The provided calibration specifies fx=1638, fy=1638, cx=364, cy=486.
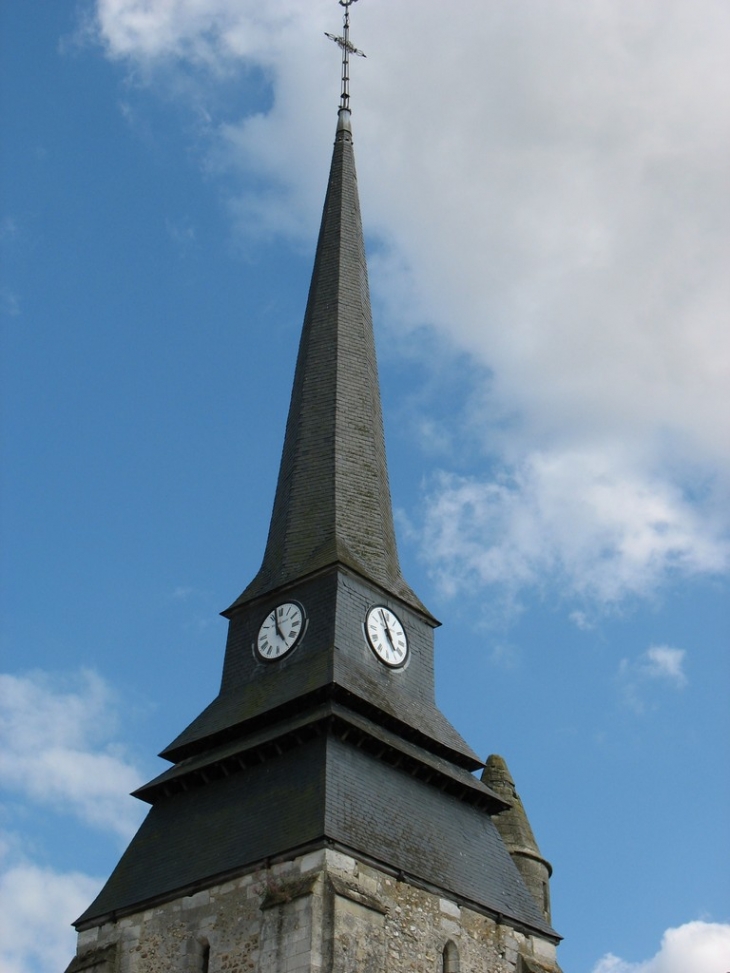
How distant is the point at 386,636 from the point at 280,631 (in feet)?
5.96

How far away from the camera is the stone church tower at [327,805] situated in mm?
23703

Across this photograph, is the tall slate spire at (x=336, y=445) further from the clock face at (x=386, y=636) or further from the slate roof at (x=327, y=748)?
the clock face at (x=386, y=636)

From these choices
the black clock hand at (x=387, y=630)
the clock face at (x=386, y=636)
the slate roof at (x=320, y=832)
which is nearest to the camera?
the slate roof at (x=320, y=832)

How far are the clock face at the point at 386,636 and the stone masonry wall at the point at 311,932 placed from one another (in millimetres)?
4486

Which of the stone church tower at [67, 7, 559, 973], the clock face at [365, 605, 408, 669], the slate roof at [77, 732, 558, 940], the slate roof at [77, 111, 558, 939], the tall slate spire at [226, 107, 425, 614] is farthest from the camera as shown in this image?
the tall slate spire at [226, 107, 425, 614]

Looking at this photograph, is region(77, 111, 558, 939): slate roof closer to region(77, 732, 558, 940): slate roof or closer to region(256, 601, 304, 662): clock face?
region(77, 732, 558, 940): slate roof

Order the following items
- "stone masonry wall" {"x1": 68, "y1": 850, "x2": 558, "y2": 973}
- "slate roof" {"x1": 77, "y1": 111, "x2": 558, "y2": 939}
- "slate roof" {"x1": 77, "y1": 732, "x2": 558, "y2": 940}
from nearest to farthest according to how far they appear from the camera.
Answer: "stone masonry wall" {"x1": 68, "y1": 850, "x2": 558, "y2": 973}
"slate roof" {"x1": 77, "y1": 732, "x2": 558, "y2": 940}
"slate roof" {"x1": 77, "y1": 111, "x2": 558, "y2": 939}

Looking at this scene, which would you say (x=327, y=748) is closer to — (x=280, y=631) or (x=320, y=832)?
(x=320, y=832)

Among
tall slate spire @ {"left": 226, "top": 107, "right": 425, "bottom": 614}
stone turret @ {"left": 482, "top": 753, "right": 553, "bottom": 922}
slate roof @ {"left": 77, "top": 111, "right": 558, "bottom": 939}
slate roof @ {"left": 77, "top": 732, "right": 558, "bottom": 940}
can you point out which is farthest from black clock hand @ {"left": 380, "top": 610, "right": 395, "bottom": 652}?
stone turret @ {"left": 482, "top": 753, "right": 553, "bottom": 922}

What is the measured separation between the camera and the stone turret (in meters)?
29.2

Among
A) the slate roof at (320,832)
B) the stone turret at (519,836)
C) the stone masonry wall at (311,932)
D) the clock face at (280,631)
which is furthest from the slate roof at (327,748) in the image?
the stone turret at (519,836)

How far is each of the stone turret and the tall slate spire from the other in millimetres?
3563

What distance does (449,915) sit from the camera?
25.0m

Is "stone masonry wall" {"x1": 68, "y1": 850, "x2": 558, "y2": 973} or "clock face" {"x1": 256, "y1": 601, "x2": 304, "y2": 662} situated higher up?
"clock face" {"x1": 256, "y1": 601, "x2": 304, "y2": 662}
